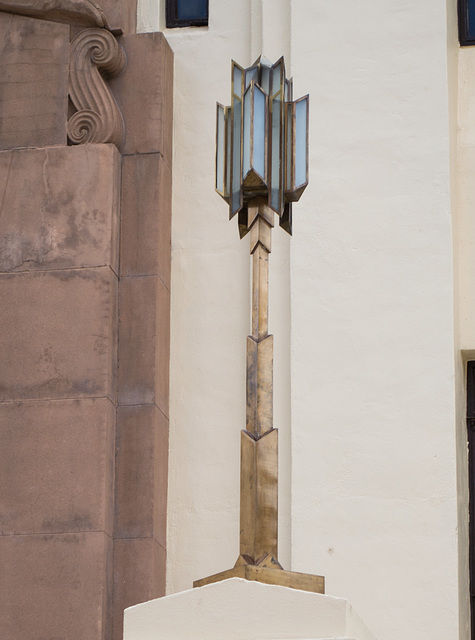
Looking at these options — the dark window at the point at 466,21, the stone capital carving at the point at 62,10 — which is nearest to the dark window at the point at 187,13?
the stone capital carving at the point at 62,10

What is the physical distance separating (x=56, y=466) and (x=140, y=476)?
1.71ft

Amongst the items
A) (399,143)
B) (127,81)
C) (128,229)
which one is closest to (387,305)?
(399,143)

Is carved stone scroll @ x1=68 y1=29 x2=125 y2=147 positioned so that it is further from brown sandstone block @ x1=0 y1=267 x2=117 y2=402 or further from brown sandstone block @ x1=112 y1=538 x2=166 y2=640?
brown sandstone block @ x1=112 y1=538 x2=166 y2=640

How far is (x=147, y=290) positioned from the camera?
9133 millimetres

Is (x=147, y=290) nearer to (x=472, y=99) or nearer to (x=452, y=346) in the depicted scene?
(x=452, y=346)

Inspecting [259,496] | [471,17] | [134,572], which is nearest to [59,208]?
[134,572]

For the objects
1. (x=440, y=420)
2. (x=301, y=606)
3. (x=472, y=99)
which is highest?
(x=472, y=99)

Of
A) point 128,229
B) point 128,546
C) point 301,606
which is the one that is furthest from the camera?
point 128,229

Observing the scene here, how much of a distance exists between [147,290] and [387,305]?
4.97 feet

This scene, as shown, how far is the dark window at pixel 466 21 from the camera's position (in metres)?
9.85

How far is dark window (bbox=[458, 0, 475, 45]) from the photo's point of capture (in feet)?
32.3

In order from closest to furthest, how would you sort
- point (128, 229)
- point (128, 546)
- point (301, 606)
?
point (301, 606) < point (128, 546) < point (128, 229)

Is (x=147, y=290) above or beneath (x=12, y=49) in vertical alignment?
beneath

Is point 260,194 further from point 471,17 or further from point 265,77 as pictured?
point 471,17
